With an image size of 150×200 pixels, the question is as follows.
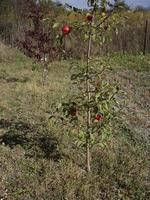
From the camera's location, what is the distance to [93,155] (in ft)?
24.2

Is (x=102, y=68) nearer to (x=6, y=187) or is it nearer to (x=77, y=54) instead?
(x=6, y=187)

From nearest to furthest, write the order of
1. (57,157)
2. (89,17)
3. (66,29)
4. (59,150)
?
(66,29)
(89,17)
(57,157)
(59,150)

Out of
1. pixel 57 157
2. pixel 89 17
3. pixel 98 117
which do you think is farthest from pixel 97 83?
pixel 57 157

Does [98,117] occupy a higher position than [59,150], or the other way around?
[98,117]

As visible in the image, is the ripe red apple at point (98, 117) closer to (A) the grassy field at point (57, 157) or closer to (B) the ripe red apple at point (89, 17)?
(A) the grassy field at point (57, 157)

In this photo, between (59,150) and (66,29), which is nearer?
(66,29)

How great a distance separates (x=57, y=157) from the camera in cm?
719

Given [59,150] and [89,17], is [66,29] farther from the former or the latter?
[59,150]

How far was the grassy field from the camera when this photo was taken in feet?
21.0

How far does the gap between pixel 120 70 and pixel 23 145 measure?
8.61 metres

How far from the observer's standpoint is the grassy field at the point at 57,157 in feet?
21.0

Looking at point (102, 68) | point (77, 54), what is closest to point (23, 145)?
point (102, 68)

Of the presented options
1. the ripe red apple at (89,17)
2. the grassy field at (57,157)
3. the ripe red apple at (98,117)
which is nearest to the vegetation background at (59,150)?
the grassy field at (57,157)

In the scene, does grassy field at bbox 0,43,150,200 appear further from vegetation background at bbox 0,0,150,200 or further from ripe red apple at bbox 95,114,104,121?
ripe red apple at bbox 95,114,104,121
